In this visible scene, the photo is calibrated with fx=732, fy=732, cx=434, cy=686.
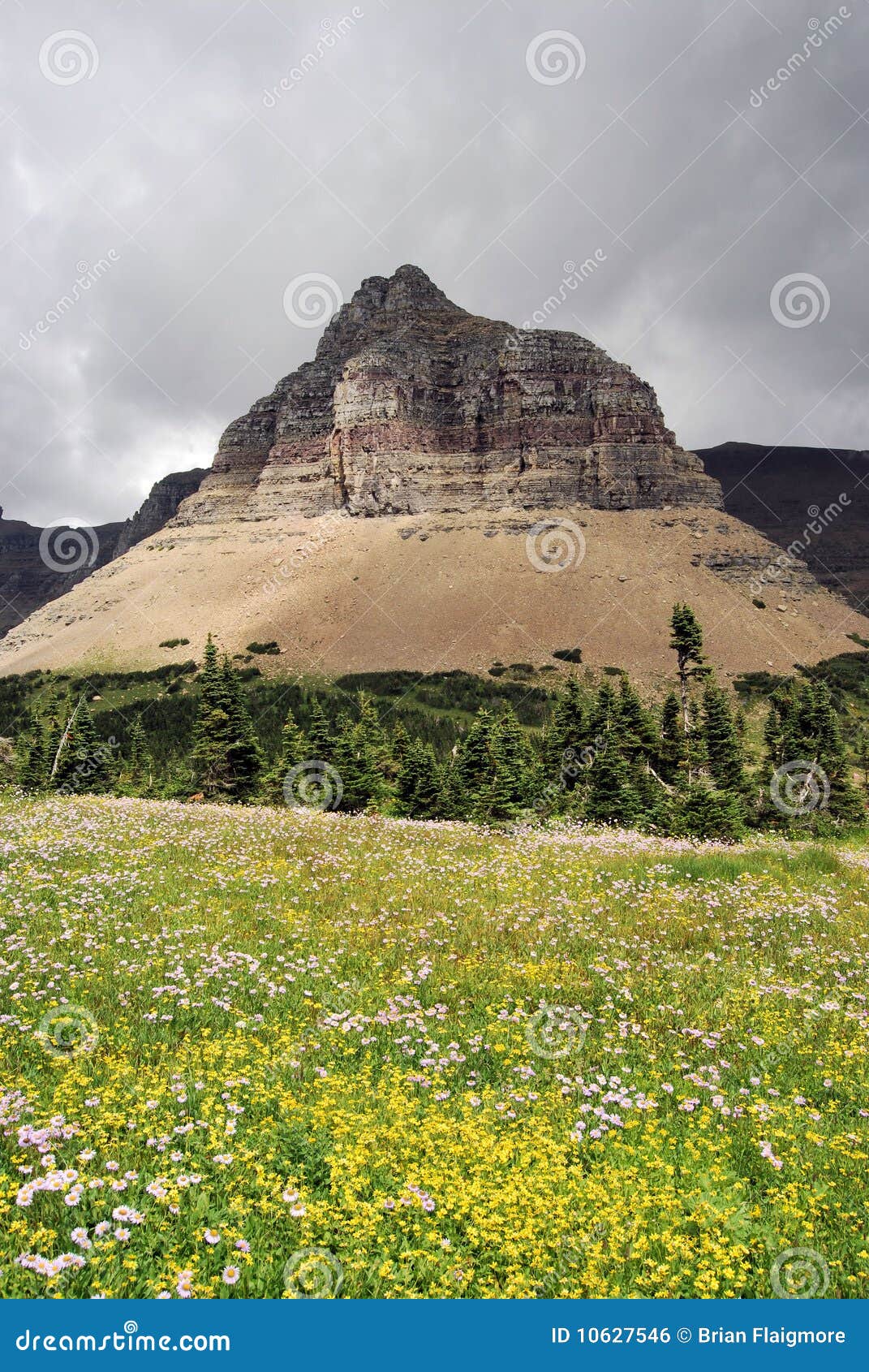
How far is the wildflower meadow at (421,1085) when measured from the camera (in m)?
4.51

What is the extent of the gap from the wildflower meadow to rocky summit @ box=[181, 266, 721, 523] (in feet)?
525

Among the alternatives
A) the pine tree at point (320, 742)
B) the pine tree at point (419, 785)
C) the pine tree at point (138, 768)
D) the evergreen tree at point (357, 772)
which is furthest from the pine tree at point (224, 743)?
the pine tree at point (419, 785)

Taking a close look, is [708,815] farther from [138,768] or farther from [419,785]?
[138,768]

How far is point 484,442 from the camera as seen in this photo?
181375mm

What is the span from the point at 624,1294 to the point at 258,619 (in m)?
136

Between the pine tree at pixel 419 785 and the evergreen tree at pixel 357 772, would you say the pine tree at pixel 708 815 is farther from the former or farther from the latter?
the evergreen tree at pixel 357 772

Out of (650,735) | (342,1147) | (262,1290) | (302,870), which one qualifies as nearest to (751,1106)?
(342,1147)

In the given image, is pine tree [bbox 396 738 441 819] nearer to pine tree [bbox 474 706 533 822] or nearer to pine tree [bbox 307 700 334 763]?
pine tree [bbox 474 706 533 822]

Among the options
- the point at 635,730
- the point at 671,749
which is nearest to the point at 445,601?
the point at 635,730

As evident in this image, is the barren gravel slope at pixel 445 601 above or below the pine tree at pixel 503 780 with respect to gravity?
above

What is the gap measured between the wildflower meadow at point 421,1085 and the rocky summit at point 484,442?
160 meters

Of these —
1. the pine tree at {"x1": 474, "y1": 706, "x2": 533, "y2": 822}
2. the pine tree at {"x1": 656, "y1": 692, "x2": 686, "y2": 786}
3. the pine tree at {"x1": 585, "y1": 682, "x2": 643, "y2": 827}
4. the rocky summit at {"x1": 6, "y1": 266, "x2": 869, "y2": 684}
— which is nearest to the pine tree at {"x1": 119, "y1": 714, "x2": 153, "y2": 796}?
the pine tree at {"x1": 474, "y1": 706, "x2": 533, "y2": 822}

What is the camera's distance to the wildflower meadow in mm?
4508

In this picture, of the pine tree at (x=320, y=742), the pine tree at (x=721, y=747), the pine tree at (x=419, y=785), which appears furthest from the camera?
Result: the pine tree at (x=320, y=742)
